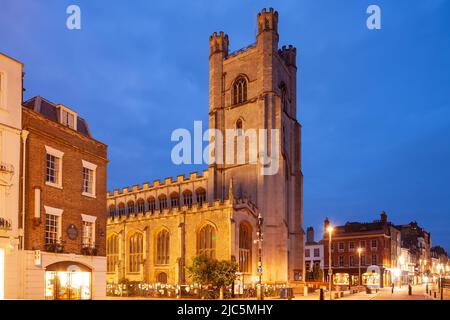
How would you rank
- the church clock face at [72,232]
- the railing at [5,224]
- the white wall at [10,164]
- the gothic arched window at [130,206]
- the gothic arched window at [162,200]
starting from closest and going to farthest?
the railing at [5,224] → the white wall at [10,164] → the church clock face at [72,232] → the gothic arched window at [162,200] → the gothic arched window at [130,206]

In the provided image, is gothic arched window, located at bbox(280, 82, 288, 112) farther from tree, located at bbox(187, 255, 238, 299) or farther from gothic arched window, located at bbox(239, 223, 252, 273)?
tree, located at bbox(187, 255, 238, 299)

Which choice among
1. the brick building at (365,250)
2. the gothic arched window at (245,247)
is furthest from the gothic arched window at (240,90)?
the brick building at (365,250)

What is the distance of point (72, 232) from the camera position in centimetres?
2705

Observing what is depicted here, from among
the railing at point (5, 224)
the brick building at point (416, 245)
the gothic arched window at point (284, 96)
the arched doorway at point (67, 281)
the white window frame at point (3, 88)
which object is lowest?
the brick building at point (416, 245)

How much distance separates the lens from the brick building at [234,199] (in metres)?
49.5

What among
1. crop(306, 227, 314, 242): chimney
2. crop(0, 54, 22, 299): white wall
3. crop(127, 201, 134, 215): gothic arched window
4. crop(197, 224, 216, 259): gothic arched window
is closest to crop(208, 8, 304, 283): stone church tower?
crop(197, 224, 216, 259): gothic arched window

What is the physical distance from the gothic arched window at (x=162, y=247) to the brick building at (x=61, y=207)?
2306 cm

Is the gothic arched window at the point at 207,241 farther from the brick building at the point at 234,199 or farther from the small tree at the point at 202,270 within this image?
the small tree at the point at 202,270

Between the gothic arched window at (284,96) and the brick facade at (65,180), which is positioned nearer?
the brick facade at (65,180)

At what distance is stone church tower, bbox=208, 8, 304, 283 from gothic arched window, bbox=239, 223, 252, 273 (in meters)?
4.06

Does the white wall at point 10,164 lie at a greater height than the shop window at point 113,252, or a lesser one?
greater
